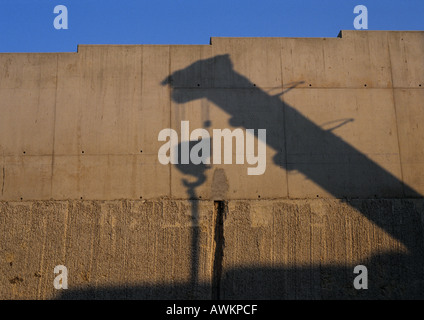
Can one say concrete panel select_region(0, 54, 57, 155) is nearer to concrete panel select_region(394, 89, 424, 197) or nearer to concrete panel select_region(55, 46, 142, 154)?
concrete panel select_region(55, 46, 142, 154)

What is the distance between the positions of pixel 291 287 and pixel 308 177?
6.08ft

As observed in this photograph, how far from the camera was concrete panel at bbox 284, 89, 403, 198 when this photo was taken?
24.5ft

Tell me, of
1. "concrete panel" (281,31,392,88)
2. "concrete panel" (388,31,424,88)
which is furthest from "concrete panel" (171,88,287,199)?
"concrete panel" (388,31,424,88)

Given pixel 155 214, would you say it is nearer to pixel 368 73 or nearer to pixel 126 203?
pixel 126 203

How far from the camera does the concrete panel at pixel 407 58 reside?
7.85 meters

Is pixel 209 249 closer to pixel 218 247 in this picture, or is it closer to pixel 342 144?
pixel 218 247

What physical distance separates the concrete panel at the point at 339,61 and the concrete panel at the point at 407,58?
0.45ft

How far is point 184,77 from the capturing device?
7738 millimetres

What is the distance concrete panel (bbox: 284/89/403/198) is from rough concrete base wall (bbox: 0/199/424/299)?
0.32 meters

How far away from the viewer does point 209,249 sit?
277 inches

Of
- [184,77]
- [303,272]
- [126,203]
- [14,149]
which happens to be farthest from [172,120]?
[303,272]

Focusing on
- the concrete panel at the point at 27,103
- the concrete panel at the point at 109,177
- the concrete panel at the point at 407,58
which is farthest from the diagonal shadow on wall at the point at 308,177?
the concrete panel at the point at 27,103

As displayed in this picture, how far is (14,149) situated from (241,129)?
12.9 feet

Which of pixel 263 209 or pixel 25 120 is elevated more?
pixel 25 120
